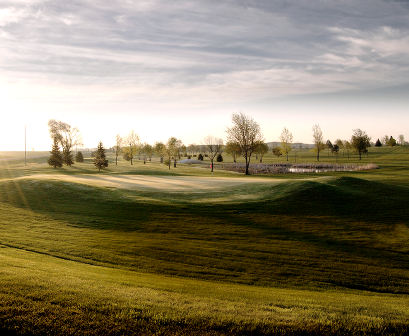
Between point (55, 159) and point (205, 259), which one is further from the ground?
point (55, 159)

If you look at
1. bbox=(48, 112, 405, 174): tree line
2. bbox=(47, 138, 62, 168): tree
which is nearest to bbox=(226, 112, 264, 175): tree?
bbox=(48, 112, 405, 174): tree line

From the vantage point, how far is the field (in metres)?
5.72

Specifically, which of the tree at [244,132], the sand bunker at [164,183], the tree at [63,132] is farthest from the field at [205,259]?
the tree at [63,132]

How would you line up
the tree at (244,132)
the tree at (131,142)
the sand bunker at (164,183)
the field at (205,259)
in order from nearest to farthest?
1. the field at (205,259)
2. the sand bunker at (164,183)
3. the tree at (244,132)
4. the tree at (131,142)

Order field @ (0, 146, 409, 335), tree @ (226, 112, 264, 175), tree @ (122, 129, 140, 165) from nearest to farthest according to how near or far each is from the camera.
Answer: field @ (0, 146, 409, 335), tree @ (226, 112, 264, 175), tree @ (122, 129, 140, 165)

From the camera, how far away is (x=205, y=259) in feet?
Result: 41.7

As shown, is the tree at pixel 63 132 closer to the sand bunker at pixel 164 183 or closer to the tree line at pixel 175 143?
the tree line at pixel 175 143

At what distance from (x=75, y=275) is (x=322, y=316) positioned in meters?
7.72

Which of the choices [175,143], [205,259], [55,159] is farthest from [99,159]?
[205,259]

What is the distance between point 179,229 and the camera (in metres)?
16.6

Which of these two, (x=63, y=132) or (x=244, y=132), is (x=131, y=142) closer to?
(x=63, y=132)

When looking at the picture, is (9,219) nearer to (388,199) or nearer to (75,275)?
(75,275)

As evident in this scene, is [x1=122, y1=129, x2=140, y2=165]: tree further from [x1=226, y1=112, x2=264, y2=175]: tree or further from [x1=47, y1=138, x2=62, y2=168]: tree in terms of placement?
[x1=226, y1=112, x2=264, y2=175]: tree

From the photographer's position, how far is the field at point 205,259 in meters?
5.72
